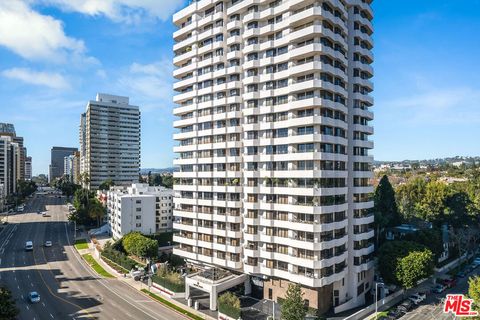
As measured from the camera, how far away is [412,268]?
209ft

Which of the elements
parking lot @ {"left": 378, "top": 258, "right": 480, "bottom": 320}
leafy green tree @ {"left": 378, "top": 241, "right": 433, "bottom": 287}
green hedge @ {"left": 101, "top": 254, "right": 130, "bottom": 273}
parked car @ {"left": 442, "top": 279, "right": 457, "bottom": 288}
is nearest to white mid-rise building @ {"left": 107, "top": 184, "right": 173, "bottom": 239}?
green hedge @ {"left": 101, "top": 254, "right": 130, "bottom": 273}

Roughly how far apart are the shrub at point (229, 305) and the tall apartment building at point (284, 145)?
312 inches

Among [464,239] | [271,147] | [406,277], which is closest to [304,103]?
[271,147]

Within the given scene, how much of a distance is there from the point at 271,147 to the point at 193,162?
69.3 ft

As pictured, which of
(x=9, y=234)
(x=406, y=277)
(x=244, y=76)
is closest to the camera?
(x=406, y=277)

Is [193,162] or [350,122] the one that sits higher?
[350,122]

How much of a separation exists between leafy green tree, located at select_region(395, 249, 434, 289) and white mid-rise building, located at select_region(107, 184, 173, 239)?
7970 cm

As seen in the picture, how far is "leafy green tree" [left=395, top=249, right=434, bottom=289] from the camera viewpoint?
63.4 meters

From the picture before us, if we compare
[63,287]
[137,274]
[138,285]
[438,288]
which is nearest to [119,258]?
[137,274]

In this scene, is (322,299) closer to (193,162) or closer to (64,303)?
(193,162)

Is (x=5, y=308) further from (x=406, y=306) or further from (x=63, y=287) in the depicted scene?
(x=406, y=306)

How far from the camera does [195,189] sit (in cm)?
7638

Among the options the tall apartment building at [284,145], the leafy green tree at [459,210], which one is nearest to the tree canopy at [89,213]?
the tall apartment building at [284,145]

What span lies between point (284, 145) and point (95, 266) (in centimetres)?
6046
